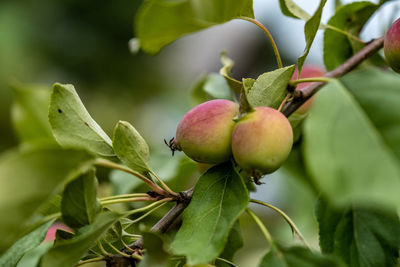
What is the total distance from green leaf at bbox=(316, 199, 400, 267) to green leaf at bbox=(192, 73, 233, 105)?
0.29 metres

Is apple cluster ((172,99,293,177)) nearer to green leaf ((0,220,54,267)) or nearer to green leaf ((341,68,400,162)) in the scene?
green leaf ((341,68,400,162))

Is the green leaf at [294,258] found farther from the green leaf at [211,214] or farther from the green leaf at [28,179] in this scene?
the green leaf at [28,179]

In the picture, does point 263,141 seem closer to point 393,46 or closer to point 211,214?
point 211,214

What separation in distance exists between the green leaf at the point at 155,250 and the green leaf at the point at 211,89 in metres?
0.38

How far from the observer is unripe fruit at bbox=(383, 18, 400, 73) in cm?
56

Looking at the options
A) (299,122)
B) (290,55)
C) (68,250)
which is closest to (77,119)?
(68,250)

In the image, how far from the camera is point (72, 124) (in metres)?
0.57

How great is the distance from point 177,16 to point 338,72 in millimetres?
280

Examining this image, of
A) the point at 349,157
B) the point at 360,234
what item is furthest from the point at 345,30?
the point at 349,157

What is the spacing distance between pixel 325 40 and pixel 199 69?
324 centimetres

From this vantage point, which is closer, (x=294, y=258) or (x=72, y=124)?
(x=294, y=258)

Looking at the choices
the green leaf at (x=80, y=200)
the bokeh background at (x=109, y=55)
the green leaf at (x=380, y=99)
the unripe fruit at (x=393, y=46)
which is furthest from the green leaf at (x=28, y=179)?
the bokeh background at (x=109, y=55)

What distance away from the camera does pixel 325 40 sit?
727 mm

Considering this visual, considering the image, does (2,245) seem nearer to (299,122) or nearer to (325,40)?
(299,122)
